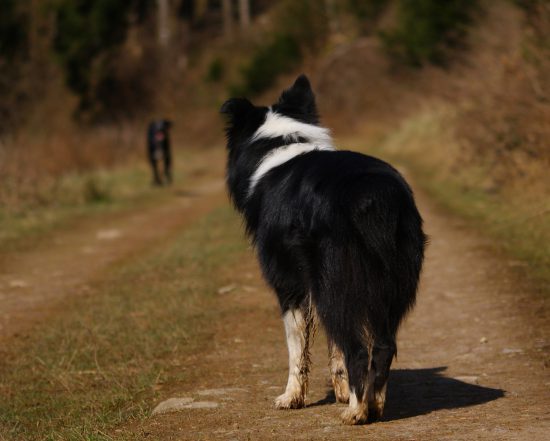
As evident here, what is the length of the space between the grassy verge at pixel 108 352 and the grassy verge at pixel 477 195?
3231mm

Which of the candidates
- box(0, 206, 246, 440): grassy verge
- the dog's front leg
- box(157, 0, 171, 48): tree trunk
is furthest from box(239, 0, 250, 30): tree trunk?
the dog's front leg

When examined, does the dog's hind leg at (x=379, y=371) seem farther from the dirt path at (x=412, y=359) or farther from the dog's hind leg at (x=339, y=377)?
the dog's hind leg at (x=339, y=377)

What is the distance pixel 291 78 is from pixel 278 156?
39.8m

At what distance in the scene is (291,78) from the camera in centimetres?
4469

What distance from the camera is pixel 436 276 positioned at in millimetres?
9352

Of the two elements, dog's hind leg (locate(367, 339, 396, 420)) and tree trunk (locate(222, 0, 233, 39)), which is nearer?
dog's hind leg (locate(367, 339, 396, 420))

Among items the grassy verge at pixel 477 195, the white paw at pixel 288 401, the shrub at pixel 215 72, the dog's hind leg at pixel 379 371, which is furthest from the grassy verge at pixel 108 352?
the shrub at pixel 215 72

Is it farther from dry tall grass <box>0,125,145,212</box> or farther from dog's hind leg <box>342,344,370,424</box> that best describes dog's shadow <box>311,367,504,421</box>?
dry tall grass <box>0,125,145,212</box>

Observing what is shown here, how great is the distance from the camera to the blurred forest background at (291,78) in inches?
540

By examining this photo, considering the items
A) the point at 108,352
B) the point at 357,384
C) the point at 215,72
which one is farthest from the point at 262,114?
the point at 215,72

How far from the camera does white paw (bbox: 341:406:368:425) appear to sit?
4496mm

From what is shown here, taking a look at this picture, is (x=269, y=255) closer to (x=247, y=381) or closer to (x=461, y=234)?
(x=247, y=381)

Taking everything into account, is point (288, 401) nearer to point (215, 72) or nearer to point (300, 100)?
point (300, 100)

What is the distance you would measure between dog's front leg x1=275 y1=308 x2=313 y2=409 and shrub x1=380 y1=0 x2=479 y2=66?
83.1 feet
